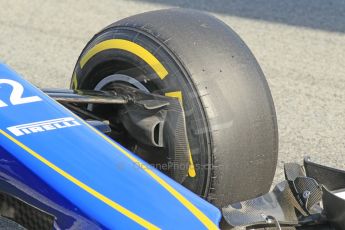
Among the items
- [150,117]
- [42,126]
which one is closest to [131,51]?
[150,117]

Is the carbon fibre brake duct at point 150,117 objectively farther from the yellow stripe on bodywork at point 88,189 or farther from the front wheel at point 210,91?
the yellow stripe on bodywork at point 88,189

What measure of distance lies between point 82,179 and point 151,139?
0.62m

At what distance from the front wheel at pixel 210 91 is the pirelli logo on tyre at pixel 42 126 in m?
0.46

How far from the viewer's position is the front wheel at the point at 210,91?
2344mm

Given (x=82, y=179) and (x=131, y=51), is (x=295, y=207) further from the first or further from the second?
(x=131, y=51)

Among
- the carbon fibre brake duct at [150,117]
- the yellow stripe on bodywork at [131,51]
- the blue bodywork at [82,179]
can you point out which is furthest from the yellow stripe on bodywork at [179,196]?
the yellow stripe on bodywork at [131,51]

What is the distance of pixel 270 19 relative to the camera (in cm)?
622

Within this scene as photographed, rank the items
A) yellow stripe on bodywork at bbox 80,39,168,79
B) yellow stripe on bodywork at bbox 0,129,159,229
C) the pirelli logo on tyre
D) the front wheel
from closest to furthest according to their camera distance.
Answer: yellow stripe on bodywork at bbox 0,129,159,229 < the pirelli logo on tyre < the front wheel < yellow stripe on bodywork at bbox 80,39,168,79

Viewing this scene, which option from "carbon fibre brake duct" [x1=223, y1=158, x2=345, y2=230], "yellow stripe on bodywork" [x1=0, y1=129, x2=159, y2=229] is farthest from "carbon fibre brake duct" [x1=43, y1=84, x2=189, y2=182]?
"yellow stripe on bodywork" [x1=0, y1=129, x2=159, y2=229]

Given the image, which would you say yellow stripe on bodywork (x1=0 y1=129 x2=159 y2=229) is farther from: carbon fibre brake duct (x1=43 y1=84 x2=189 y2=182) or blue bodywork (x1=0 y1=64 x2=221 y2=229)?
carbon fibre brake duct (x1=43 y1=84 x2=189 y2=182)

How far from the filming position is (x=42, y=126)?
6.56 feet

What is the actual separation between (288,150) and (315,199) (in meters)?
1.55

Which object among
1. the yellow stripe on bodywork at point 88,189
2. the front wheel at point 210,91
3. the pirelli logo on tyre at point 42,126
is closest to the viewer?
the yellow stripe on bodywork at point 88,189

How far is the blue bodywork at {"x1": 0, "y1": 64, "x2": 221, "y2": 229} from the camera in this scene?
1734 millimetres
